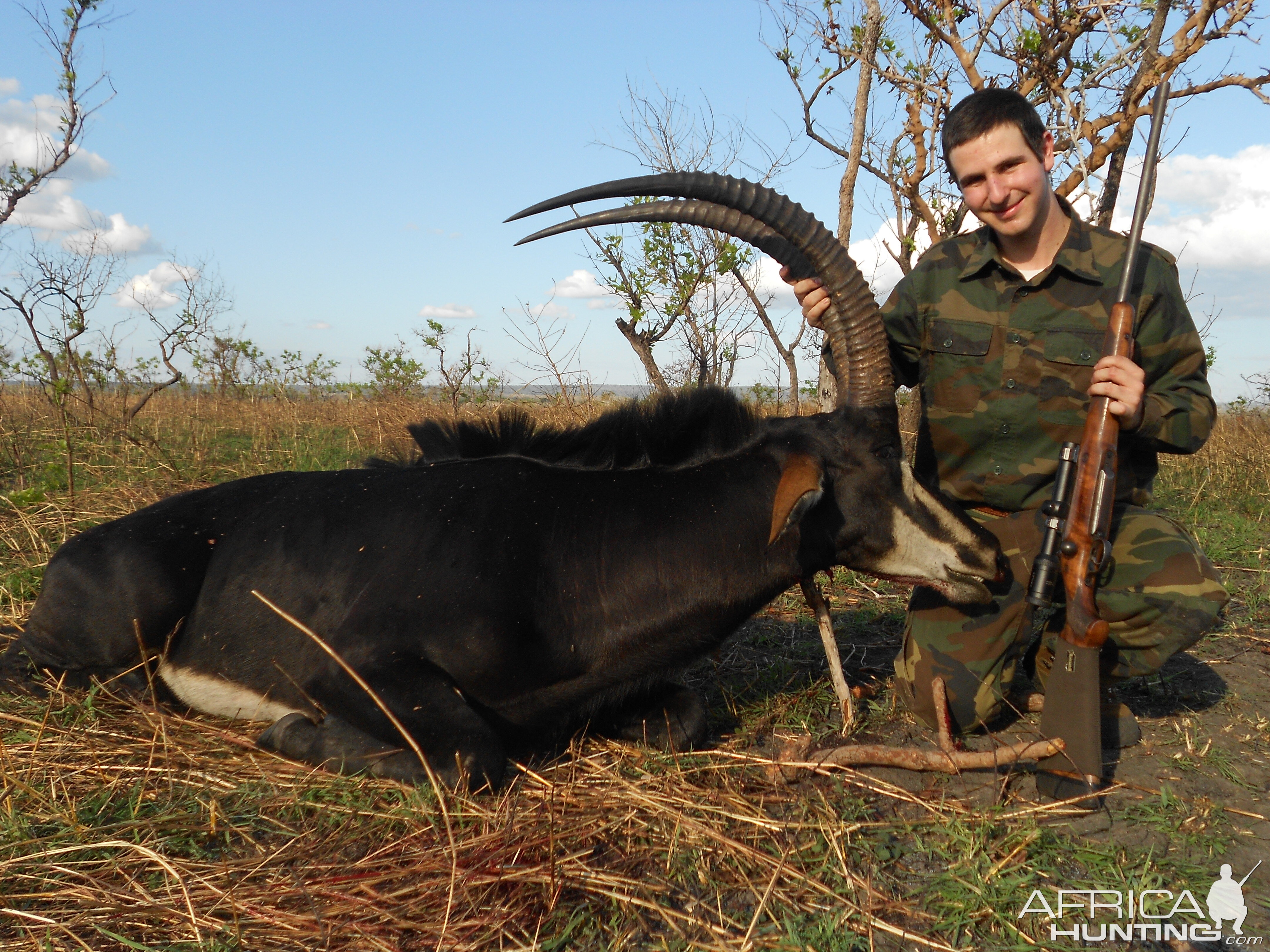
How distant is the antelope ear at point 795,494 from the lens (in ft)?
10.7

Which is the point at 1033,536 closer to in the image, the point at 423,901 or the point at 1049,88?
the point at 423,901

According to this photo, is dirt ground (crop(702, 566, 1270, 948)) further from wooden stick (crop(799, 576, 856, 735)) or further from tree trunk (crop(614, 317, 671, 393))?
tree trunk (crop(614, 317, 671, 393))

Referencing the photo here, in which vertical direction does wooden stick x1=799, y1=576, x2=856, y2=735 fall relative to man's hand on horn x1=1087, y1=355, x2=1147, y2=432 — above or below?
below

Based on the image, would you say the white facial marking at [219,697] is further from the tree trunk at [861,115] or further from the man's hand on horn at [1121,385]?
the tree trunk at [861,115]

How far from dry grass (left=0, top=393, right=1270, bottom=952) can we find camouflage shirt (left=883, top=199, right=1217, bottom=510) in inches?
55.5

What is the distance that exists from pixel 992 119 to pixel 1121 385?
56.2 inches

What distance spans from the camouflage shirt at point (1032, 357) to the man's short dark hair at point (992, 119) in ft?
1.83

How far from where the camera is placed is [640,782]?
3.19 m

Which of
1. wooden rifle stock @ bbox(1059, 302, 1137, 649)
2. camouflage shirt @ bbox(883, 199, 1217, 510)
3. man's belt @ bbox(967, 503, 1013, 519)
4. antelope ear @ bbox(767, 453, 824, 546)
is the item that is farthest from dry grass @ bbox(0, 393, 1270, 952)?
camouflage shirt @ bbox(883, 199, 1217, 510)

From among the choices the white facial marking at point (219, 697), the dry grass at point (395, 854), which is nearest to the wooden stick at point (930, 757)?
the dry grass at point (395, 854)

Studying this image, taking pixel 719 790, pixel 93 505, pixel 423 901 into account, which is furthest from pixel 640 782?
pixel 93 505

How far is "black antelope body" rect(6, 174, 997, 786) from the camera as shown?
3.40 meters

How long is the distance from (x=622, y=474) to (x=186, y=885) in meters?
2.24

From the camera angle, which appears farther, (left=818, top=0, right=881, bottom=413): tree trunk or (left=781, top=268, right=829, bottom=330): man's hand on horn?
(left=818, top=0, right=881, bottom=413): tree trunk
